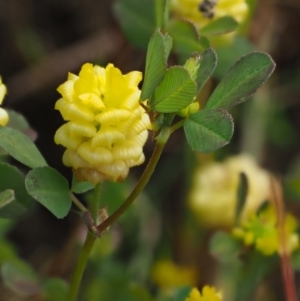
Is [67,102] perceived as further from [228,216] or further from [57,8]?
[57,8]

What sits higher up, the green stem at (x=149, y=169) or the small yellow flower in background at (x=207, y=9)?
the green stem at (x=149, y=169)

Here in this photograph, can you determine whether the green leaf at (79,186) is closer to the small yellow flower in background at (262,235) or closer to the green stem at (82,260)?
the green stem at (82,260)

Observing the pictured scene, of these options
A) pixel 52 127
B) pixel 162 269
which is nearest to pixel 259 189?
pixel 162 269

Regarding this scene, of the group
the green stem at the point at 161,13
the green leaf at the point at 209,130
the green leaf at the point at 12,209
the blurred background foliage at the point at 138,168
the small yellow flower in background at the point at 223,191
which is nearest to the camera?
the green leaf at the point at 209,130

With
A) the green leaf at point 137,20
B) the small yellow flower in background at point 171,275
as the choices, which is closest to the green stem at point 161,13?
the green leaf at point 137,20

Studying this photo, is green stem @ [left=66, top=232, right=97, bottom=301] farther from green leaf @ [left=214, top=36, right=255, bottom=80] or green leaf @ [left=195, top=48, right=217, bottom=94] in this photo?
green leaf @ [left=214, top=36, right=255, bottom=80]

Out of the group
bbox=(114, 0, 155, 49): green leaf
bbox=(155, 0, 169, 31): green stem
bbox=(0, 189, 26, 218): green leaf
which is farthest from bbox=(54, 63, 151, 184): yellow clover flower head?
bbox=(114, 0, 155, 49): green leaf

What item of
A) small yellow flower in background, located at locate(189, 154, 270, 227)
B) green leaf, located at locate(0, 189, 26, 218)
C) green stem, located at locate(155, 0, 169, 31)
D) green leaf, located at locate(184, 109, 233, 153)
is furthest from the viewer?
small yellow flower in background, located at locate(189, 154, 270, 227)
